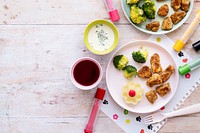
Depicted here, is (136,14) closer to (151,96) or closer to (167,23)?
(167,23)

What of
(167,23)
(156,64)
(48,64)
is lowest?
(48,64)

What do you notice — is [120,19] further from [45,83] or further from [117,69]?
[45,83]

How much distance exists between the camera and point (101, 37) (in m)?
1.48

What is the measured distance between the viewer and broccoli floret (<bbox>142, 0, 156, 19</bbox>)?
1.46m

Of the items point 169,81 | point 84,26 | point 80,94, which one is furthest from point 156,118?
point 84,26

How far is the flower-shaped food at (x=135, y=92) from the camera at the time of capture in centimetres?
149

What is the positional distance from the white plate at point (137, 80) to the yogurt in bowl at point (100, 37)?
0.04m

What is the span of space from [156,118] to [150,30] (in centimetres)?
29

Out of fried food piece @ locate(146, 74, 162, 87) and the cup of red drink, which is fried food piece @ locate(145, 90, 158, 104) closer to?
fried food piece @ locate(146, 74, 162, 87)

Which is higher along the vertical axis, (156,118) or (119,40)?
(119,40)

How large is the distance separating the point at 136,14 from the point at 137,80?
21 cm

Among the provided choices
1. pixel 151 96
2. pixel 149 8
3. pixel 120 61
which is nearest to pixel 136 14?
pixel 149 8

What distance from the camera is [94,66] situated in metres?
1.46

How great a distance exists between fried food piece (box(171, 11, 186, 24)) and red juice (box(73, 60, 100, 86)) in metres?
0.29
